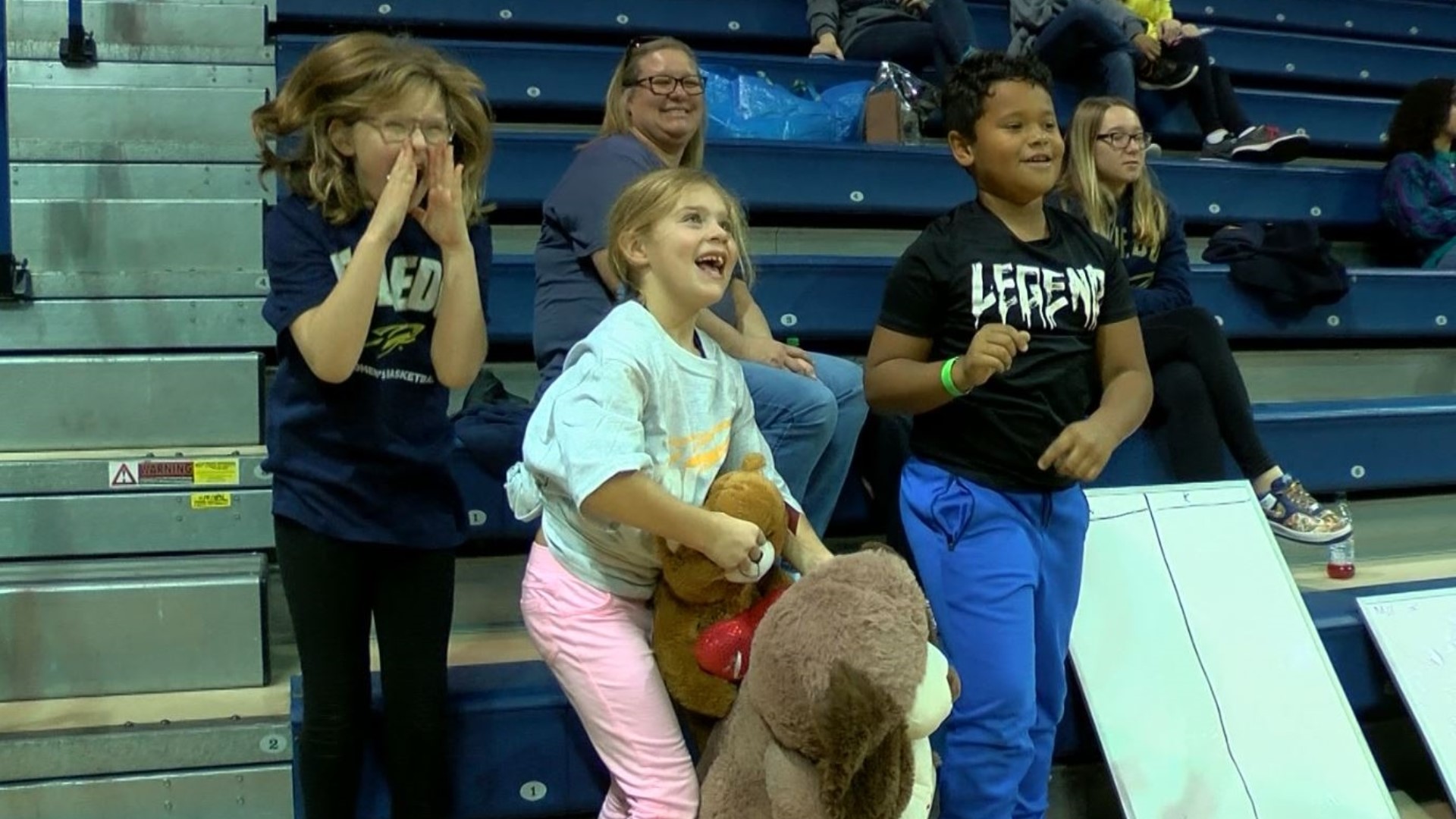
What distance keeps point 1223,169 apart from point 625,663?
115 inches

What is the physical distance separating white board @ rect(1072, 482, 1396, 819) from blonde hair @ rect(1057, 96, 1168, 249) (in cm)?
68

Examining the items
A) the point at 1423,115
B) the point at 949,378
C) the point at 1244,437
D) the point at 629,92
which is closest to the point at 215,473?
the point at 629,92

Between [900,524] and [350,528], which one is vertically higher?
[350,528]

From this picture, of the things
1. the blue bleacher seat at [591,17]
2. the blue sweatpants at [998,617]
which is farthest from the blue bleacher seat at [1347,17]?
the blue sweatpants at [998,617]

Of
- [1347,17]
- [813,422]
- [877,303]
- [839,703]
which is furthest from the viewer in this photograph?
[1347,17]

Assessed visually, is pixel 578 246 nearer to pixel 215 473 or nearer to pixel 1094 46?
pixel 215 473

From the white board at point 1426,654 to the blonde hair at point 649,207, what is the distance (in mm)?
1361

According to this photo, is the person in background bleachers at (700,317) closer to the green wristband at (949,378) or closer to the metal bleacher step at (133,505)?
the green wristband at (949,378)

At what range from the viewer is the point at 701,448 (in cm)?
140

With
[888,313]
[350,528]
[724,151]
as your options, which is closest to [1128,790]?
[888,313]

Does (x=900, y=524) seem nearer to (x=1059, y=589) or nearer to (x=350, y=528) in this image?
(x=1059, y=589)

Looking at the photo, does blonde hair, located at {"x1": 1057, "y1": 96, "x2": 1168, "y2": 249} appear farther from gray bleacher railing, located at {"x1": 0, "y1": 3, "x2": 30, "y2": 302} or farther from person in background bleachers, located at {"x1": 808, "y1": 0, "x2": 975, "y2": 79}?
gray bleacher railing, located at {"x1": 0, "y1": 3, "x2": 30, "y2": 302}

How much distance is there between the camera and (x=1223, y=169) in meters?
3.62

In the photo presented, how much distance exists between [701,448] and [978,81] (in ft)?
2.28
